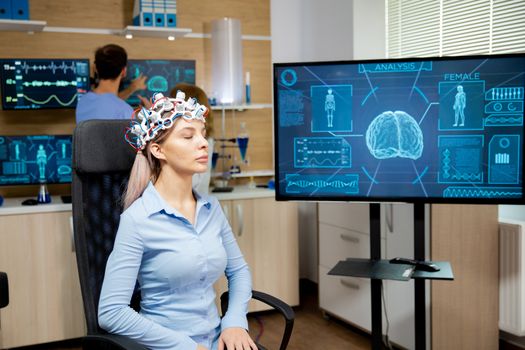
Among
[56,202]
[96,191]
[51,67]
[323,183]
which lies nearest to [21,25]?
[51,67]

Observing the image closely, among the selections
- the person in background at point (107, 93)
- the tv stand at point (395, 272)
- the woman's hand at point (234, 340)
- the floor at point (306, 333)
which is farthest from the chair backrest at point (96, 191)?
the floor at point (306, 333)

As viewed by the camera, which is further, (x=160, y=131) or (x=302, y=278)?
(x=302, y=278)

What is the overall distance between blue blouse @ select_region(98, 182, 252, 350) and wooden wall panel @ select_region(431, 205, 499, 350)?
1.42 metres

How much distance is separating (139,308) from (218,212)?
1.35 ft

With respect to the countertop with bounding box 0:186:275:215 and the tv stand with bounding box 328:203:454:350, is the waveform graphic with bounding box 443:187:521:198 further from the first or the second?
the countertop with bounding box 0:186:275:215

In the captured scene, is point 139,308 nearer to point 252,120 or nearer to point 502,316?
point 502,316

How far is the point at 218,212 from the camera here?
2051mm

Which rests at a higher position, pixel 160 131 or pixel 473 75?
pixel 473 75

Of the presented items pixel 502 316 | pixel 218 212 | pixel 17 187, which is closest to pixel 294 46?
pixel 17 187

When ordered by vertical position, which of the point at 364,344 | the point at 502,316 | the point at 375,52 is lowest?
the point at 364,344

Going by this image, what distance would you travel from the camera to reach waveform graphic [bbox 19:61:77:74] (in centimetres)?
366

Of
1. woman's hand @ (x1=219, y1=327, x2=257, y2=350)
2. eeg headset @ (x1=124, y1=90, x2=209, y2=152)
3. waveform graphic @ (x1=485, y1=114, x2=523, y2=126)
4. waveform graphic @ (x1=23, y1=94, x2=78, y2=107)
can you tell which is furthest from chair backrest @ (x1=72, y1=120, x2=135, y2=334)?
waveform graphic @ (x1=23, y1=94, x2=78, y2=107)

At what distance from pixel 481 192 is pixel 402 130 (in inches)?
14.7

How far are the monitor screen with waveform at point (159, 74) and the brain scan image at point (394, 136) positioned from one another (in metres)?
1.97
